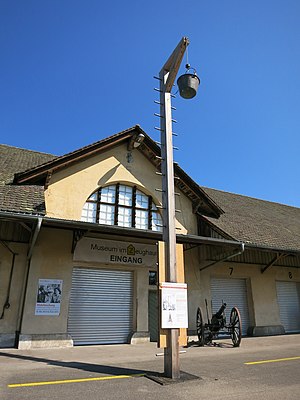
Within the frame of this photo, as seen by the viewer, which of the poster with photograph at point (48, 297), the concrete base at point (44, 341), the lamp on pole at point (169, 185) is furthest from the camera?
the poster with photograph at point (48, 297)

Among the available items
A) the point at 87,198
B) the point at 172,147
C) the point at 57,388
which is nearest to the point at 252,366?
the point at 57,388

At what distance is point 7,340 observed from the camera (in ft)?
32.2

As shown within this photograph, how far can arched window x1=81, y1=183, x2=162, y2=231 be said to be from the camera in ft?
39.9

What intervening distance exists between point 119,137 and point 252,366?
9.43 meters

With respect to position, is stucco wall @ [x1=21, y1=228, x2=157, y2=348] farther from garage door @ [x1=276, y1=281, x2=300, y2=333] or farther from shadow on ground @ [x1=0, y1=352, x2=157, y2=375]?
garage door @ [x1=276, y1=281, x2=300, y2=333]

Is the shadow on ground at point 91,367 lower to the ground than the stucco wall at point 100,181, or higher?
lower

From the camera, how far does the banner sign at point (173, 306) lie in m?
5.81

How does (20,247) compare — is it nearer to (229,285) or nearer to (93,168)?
(93,168)

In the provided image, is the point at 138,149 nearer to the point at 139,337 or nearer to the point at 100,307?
the point at 100,307

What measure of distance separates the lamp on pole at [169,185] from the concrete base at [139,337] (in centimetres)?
623

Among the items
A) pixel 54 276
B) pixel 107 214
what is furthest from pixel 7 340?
pixel 107 214

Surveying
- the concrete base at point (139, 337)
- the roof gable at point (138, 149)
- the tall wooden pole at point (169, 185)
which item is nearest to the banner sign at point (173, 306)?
the tall wooden pole at point (169, 185)

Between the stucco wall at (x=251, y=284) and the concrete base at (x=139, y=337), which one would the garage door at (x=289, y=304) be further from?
the concrete base at (x=139, y=337)

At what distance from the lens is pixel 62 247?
11266mm
